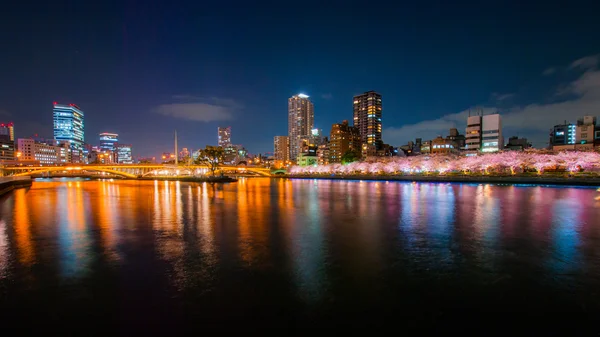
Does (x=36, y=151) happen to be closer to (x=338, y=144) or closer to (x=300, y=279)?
(x=338, y=144)

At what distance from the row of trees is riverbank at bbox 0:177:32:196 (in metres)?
97.1

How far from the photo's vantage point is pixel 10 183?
4947cm

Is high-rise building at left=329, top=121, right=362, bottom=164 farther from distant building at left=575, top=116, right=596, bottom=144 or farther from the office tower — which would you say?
distant building at left=575, top=116, right=596, bottom=144

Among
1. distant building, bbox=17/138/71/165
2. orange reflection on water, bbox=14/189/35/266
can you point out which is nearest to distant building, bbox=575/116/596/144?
orange reflection on water, bbox=14/189/35/266

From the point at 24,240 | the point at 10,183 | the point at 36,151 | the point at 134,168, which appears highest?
the point at 36,151

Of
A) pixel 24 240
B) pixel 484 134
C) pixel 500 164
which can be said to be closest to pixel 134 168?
pixel 24 240

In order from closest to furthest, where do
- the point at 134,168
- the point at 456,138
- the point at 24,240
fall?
the point at 24,240 → the point at 134,168 → the point at 456,138

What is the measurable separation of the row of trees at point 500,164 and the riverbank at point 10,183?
9709cm

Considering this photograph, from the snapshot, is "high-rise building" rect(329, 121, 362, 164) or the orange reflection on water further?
"high-rise building" rect(329, 121, 362, 164)

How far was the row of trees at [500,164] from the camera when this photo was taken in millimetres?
65812

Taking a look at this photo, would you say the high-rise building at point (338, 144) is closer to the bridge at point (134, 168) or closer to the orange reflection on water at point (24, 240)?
the bridge at point (134, 168)

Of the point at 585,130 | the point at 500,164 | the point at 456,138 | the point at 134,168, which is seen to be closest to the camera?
the point at 500,164

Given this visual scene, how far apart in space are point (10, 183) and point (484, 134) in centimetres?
14904

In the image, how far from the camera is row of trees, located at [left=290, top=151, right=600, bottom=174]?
216ft
